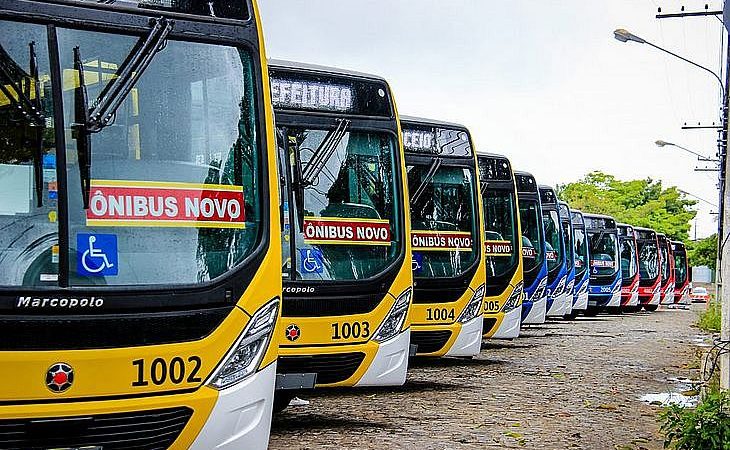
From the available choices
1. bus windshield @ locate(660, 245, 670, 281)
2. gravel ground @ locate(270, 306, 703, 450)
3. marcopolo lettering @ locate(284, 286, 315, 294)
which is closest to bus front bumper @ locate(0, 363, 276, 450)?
gravel ground @ locate(270, 306, 703, 450)

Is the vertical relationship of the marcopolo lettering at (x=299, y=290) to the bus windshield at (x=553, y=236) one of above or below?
below

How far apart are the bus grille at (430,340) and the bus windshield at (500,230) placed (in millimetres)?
4128

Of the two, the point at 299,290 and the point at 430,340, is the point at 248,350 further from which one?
the point at 430,340

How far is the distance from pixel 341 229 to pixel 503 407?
9.56 feet

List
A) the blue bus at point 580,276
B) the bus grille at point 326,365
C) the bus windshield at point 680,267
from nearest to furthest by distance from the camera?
the bus grille at point 326,365 < the blue bus at point 580,276 < the bus windshield at point 680,267

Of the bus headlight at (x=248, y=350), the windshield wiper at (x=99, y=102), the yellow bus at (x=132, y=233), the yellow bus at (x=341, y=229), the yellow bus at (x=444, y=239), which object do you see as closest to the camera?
the yellow bus at (x=132, y=233)

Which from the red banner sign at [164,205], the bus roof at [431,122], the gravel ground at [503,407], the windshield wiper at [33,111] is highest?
the bus roof at [431,122]

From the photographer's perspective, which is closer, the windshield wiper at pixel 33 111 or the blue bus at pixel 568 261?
the windshield wiper at pixel 33 111

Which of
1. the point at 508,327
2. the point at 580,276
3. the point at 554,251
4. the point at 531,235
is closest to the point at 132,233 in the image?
the point at 508,327

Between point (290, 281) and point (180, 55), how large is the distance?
341 cm

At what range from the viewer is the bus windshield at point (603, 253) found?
34875 millimetres

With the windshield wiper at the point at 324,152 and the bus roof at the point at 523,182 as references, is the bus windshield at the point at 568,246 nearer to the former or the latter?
the bus roof at the point at 523,182

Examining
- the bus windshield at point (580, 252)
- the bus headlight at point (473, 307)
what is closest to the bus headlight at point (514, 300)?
the bus headlight at point (473, 307)

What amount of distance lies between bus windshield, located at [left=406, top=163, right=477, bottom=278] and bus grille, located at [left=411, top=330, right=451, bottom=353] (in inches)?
26.5
